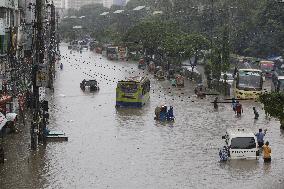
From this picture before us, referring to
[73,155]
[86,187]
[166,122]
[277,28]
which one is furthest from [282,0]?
[86,187]

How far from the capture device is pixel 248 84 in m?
61.3

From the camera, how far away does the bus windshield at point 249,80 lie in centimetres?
6112

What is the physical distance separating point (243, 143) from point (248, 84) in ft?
94.8

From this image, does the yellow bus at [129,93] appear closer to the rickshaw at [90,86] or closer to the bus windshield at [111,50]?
the rickshaw at [90,86]

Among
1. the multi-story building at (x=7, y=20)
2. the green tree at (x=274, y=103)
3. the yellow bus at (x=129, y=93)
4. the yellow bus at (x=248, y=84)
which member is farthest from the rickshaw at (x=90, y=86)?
the green tree at (x=274, y=103)

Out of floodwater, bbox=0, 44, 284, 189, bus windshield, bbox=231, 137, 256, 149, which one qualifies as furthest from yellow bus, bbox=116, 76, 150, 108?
bus windshield, bbox=231, 137, 256, 149

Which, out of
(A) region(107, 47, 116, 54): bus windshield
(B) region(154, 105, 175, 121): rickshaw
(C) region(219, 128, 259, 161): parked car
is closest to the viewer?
(C) region(219, 128, 259, 161): parked car

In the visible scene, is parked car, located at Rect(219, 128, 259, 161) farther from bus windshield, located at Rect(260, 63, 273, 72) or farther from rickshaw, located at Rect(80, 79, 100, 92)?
bus windshield, located at Rect(260, 63, 273, 72)

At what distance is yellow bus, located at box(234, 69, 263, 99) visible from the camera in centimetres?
6025

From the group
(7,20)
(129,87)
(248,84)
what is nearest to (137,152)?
(129,87)

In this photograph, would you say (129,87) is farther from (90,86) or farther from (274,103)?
(274,103)

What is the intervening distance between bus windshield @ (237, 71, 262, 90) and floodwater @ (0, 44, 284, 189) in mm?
3465

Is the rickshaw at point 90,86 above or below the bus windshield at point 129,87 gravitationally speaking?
below

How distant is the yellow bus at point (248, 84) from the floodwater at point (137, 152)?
239 cm
